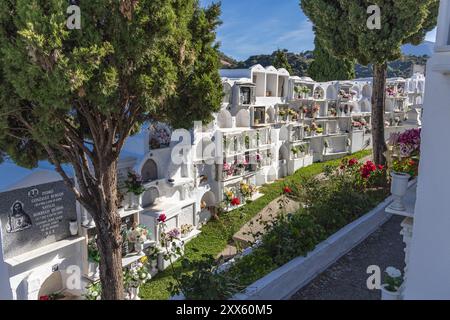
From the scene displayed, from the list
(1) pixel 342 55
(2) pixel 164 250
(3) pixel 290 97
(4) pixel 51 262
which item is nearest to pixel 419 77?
(3) pixel 290 97

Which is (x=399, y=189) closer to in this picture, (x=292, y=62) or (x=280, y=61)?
(x=280, y=61)

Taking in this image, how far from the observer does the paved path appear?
4598 millimetres

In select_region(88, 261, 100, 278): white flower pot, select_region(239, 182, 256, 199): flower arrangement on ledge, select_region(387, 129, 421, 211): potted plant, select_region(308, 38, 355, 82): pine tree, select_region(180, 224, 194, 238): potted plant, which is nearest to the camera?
select_region(387, 129, 421, 211): potted plant

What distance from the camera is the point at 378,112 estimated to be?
33.3 ft

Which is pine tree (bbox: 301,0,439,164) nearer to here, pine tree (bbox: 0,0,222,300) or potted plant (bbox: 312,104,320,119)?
pine tree (bbox: 0,0,222,300)

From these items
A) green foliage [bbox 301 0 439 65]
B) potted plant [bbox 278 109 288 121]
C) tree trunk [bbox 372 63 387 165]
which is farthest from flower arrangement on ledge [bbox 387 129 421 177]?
potted plant [bbox 278 109 288 121]

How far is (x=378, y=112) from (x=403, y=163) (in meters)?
5.05

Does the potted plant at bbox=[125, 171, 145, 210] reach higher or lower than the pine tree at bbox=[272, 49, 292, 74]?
lower

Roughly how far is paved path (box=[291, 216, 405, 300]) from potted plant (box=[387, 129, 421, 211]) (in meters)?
1.28

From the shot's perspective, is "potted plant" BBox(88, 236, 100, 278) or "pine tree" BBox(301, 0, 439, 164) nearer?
"pine tree" BBox(301, 0, 439, 164)

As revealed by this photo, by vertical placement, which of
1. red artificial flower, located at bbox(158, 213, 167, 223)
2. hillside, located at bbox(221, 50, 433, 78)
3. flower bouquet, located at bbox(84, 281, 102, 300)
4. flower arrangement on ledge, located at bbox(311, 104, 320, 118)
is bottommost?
flower bouquet, located at bbox(84, 281, 102, 300)

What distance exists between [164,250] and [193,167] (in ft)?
11.5

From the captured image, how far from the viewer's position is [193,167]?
13.6 m

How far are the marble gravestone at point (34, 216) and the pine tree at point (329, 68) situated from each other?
23.8 meters
